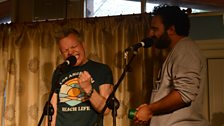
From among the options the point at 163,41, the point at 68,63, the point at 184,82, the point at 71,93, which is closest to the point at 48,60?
the point at 71,93

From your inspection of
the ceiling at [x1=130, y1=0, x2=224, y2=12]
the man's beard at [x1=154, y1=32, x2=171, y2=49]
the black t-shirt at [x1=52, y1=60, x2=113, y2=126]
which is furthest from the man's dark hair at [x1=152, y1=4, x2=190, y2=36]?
the ceiling at [x1=130, y1=0, x2=224, y2=12]

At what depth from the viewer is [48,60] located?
9.53 ft

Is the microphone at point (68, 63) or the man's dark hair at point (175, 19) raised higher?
the man's dark hair at point (175, 19)

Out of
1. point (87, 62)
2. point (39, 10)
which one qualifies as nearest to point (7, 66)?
point (39, 10)

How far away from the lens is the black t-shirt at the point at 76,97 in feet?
6.63

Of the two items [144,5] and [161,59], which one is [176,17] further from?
[144,5]

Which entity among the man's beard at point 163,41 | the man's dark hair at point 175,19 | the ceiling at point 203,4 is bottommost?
the man's beard at point 163,41

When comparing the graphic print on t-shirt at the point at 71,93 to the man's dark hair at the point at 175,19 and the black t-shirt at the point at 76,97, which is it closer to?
the black t-shirt at the point at 76,97

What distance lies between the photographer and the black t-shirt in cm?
202

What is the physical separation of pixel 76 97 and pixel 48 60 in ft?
2.93

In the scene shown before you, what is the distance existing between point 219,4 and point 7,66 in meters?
1.83

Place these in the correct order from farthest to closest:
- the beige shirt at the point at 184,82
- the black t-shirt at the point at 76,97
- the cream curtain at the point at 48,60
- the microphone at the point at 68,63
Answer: the cream curtain at the point at 48,60 < the black t-shirt at the point at 76,97 < the microphone at the point at 68,63 < the beige shirt at the point at 184,82

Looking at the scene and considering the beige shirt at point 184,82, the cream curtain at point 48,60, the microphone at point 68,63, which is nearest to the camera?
the beige shirt at point 184,82

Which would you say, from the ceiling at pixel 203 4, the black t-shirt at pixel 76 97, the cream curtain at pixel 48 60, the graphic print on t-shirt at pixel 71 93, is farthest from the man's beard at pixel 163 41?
the ceiling at pixel 203 4
